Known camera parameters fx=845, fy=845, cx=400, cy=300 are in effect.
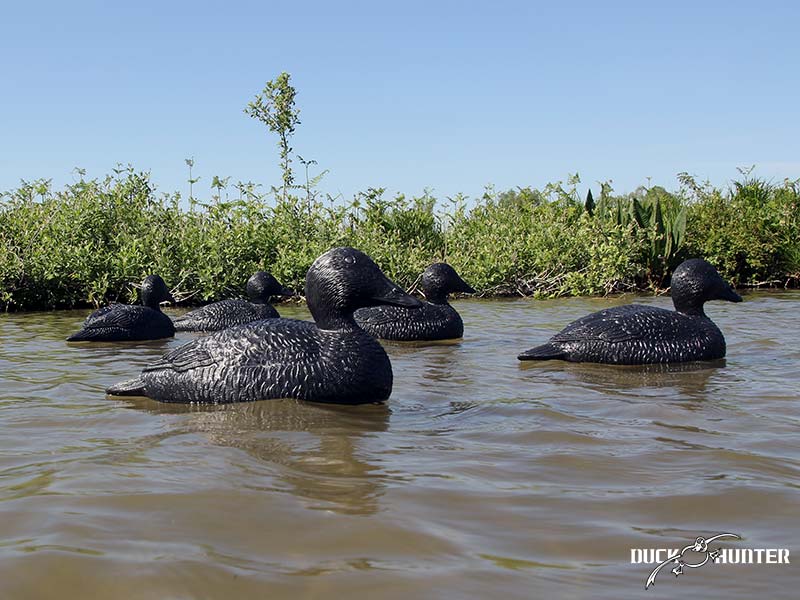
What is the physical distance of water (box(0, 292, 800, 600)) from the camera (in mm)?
2723

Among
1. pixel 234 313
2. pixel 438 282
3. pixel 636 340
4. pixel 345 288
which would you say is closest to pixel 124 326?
pixel 234 313

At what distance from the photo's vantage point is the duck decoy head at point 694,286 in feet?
27.2

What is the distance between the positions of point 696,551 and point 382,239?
1313 cm

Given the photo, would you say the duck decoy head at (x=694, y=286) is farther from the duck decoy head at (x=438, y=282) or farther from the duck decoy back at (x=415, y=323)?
the duck decoy head at (x=438, y=282)

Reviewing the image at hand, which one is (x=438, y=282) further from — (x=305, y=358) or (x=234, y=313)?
(x=305, y=358)

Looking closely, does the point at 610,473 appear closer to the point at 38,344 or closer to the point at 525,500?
the point at 525,500

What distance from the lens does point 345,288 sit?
18.7 ft

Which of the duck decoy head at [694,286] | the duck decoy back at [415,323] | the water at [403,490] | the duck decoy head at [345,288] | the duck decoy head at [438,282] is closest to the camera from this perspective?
the water at [403,490]

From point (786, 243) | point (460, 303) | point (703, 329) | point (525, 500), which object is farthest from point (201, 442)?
point (786, 243)

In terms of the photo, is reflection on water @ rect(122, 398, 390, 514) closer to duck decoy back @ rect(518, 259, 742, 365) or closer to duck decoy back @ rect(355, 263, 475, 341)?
duck decoy back @ rect(518, 259, 742, 365)

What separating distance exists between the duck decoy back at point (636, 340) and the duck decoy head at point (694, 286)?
1.28ft

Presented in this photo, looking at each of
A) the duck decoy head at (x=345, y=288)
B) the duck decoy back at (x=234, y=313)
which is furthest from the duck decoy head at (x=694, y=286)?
the duck decoy back at (x=234, y=313)

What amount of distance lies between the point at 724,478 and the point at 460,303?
10728 mm

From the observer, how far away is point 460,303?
1450cm
